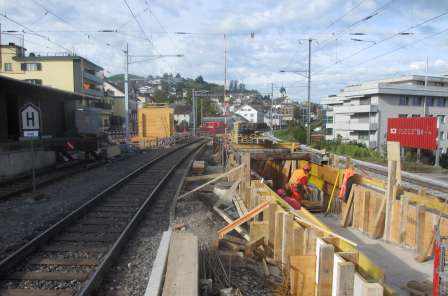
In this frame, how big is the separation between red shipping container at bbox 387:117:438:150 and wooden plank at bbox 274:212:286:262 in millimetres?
29581

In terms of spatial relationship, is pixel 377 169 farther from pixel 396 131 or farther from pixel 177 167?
pixel 396 131

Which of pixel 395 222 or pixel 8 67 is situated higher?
pixel 8 67

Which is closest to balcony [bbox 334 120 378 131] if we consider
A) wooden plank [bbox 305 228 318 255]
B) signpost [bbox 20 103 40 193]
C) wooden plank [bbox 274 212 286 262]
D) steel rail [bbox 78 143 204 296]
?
signpost [bbox 20 103 40 193]

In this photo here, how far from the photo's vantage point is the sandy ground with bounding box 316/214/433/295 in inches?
281

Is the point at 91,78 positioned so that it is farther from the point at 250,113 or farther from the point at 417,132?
the point at 250,113

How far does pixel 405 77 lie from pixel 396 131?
42.1m

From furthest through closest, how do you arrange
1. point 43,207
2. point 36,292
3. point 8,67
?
1. point 8,67
2. point 43,207
3. point 36,292

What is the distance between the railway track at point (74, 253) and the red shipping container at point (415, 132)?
29.1m

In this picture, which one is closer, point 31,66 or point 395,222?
point 395,222

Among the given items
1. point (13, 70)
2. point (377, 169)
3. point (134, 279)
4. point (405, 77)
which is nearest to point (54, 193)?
point (134, 279)

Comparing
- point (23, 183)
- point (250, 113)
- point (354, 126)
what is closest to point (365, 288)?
point (23, 183)

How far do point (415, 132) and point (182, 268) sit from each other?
34314 mm

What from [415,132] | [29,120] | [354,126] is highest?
[29,120]

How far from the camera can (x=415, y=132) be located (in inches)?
1363
